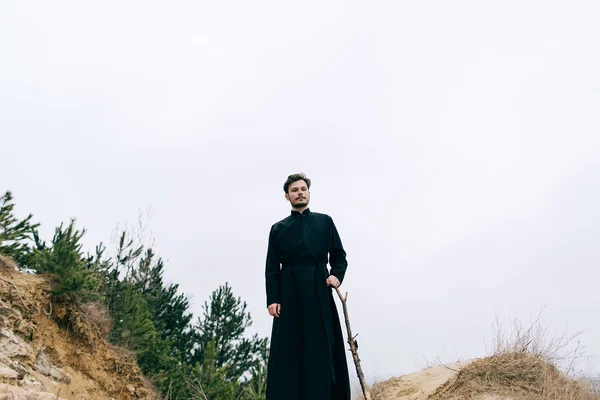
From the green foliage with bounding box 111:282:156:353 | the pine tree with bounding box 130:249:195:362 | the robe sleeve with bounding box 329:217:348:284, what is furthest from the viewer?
the pine tree with bounding box 130:249:195:362

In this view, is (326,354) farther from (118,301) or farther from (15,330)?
(118,301)

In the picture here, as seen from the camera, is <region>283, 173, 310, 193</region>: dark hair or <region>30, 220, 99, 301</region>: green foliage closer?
<region>283, 173, 310, 193</region>: dark hair

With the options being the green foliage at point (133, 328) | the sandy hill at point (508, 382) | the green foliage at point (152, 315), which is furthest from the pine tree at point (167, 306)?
the sandy hill at point (508, 382)

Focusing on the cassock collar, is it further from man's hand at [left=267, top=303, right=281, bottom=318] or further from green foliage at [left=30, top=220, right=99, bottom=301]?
green foliage at [left=30, top=220, right=99, bottom=301]

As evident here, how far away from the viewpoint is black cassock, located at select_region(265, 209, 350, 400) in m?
3.88

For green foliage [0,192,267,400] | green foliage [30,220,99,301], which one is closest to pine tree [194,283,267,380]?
green foliage [0,192,267,400]

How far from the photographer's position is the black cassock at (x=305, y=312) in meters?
3.88

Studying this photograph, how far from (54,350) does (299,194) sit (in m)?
5.10

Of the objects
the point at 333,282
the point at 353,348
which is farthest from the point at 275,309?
the point at 353,348

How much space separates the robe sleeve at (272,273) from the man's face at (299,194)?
341 millimetres

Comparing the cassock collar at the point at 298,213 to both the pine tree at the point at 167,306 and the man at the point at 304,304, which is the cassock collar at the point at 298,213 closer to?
the man at the point at 304,304

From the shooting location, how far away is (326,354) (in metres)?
3.90

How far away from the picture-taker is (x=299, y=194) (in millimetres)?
4375

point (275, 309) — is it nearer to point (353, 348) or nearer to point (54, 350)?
point (353, 348)
